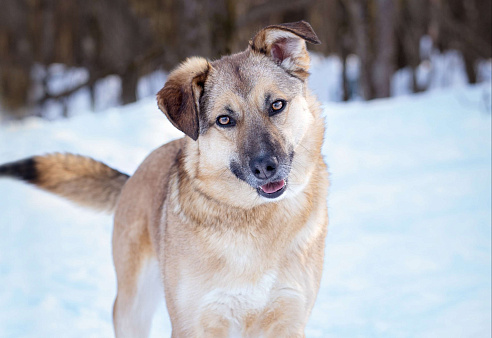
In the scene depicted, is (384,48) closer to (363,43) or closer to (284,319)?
(363,43)

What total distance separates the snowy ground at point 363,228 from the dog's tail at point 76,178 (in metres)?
0.17

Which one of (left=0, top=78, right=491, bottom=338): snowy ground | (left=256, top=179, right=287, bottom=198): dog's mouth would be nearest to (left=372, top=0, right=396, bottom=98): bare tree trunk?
(left=0, top=78, right=491, bottom=338): snowy ground

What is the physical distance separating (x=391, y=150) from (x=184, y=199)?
489 centimetres

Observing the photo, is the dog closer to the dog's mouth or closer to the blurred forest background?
the dog's mouth

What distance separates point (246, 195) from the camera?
2900 millimetres

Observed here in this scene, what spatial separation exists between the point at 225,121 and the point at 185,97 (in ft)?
0.82

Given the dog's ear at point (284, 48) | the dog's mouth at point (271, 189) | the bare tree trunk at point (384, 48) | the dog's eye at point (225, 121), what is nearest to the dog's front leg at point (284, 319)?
the dog's mouth at point (271, 189)

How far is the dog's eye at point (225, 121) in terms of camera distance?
2.90m

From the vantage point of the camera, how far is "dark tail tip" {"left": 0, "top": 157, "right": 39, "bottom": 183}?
3598 millimetres

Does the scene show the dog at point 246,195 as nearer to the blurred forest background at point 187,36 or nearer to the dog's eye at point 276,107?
the dog's eye at point 276,107

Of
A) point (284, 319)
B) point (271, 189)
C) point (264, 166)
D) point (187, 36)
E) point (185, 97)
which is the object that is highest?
point (187, 36)

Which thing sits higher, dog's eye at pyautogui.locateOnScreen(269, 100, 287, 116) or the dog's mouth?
dog's eye at pyautogui.locateOnScreen(269, 100, 287, 116)

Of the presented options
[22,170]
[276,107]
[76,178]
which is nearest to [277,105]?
[276,107]

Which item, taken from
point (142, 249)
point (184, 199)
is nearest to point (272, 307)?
point (184, 199)
